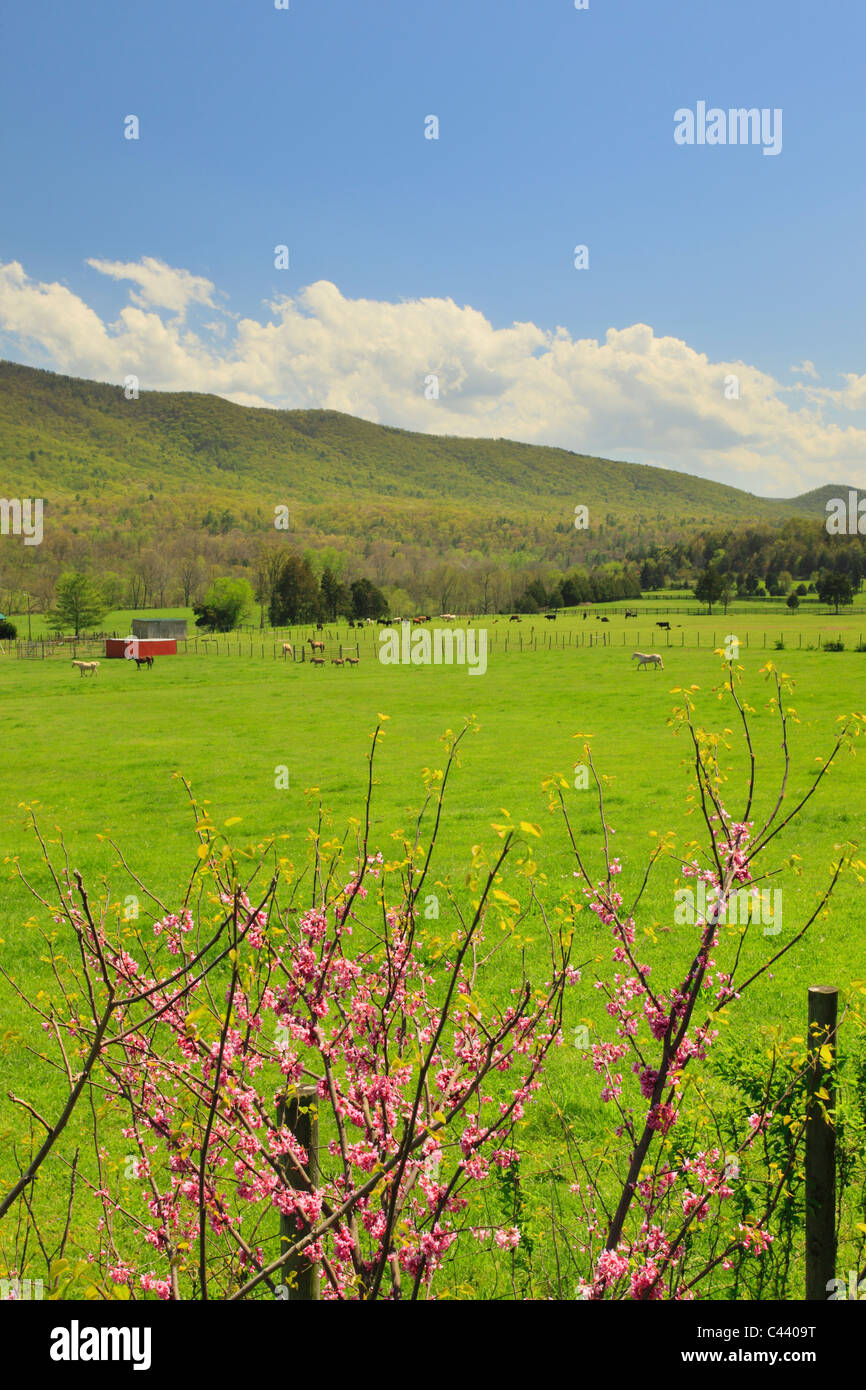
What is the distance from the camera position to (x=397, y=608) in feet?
385

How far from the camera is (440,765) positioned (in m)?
23.4

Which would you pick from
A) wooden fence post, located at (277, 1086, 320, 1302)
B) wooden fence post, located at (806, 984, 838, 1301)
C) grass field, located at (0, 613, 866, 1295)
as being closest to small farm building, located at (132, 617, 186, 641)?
grass field, located at (0, 613, 866, 1295)

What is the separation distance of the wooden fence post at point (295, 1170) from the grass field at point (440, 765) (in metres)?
0.97

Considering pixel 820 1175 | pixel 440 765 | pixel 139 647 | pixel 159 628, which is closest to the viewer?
pixel 820 1175

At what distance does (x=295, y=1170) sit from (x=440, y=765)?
791 inches

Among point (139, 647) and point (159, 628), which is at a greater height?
point (159, 628)

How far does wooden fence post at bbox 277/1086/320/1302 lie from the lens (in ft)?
9.98

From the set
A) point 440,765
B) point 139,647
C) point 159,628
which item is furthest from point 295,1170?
point 159,628

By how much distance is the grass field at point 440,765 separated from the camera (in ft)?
31.8

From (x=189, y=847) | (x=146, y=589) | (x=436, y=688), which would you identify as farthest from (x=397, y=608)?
(x=189, y=847)

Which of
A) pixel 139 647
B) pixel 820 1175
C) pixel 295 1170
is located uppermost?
pixel 139 647

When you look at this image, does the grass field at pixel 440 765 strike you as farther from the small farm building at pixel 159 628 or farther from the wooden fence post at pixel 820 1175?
the small farm building at pixel 159 628

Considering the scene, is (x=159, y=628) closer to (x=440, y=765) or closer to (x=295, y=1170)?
(x=440, y=765)
